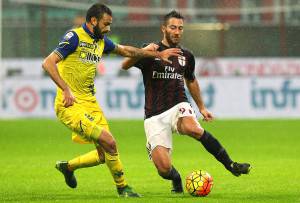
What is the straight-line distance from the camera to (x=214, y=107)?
83.8 ft

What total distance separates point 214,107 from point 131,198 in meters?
15.4

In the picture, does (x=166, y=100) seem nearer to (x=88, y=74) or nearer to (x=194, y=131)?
(x=194, y=131)

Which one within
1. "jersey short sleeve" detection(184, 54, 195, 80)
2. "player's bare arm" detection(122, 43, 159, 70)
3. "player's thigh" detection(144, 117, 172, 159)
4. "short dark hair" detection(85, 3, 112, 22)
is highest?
"short dark hair" detection(85, 3, 112, 22)

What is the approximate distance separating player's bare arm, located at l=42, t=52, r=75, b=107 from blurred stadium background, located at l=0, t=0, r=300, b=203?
4.72 meters

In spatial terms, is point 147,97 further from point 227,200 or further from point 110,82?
point 110,82

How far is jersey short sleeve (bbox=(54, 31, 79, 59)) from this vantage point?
1041cm

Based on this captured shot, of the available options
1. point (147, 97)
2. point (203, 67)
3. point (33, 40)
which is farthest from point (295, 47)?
point (147, 97)

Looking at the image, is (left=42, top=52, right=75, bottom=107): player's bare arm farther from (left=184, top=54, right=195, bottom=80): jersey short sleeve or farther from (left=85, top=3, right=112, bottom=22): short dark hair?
(left=184, top=54, right=195, bottom=80): jersey short sleeve

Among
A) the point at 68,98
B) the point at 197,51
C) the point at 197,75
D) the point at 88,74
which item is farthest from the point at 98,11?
the point at 197,51

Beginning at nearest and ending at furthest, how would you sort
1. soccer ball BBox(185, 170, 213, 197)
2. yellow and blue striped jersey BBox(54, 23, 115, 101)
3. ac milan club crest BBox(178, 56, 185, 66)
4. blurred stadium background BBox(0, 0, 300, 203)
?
1. soccer ball BBox(185, 170, 213, 197)
2. yellow and blue striped jersey BBox(54, 23, 115, 101)
3. ac milan club crest BBox(178, 56, 185, 66)
4. blurred stadium background BBox(0, 0, 300, 203)

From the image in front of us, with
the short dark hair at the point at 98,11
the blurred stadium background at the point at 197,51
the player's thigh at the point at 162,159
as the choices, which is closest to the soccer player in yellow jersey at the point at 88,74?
the short dark hair at the point at 98,11

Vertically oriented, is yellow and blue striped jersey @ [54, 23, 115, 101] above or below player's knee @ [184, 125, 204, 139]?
above

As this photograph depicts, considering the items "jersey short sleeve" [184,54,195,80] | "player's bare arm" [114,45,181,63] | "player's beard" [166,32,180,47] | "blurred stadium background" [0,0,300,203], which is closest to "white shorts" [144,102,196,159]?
"jersey short sleeve" [184,54,195,80]

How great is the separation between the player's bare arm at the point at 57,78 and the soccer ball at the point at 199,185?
5.21ft
